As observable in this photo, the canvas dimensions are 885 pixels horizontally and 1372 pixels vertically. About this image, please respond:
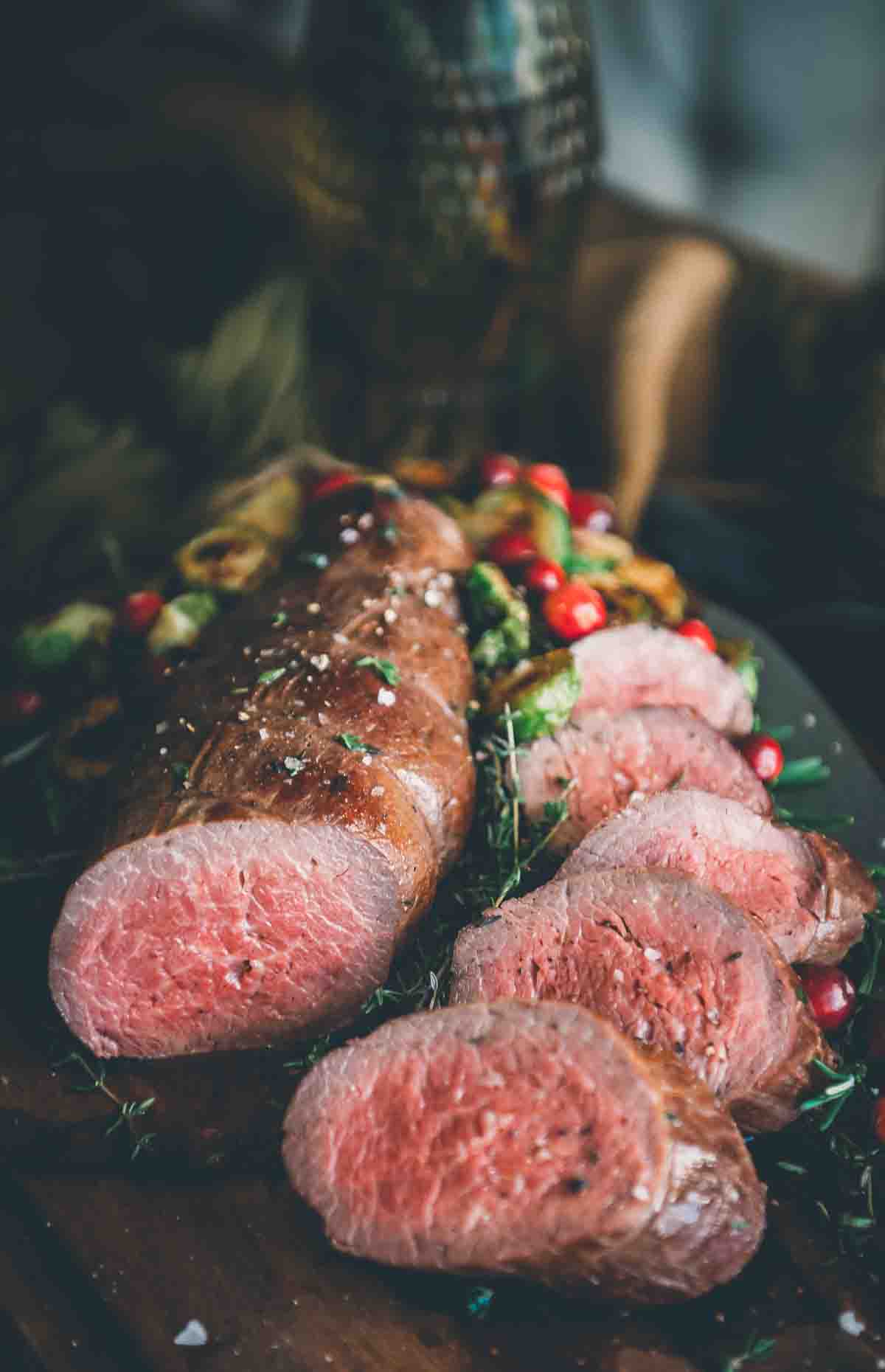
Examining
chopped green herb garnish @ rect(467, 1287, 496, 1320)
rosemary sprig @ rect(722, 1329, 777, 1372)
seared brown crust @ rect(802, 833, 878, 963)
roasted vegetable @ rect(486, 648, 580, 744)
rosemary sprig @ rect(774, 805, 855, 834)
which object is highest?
roasted vegetable @ rect(486, 648, 580, 744)

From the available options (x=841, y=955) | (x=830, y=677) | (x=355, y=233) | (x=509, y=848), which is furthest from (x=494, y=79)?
(x=841, y=955)

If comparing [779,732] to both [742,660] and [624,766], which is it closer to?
[742,660]

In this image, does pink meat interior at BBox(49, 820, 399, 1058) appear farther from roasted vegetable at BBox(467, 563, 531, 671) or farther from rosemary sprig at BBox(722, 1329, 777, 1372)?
rosemary sprig at BBox(722, 1329, 777, 1372)

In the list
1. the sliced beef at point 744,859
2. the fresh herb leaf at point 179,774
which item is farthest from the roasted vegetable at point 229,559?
the sliced beef at point 744,859

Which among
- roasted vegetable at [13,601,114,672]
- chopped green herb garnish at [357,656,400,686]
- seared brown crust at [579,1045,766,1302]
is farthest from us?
roasted vegetable at [13,601,114,672]

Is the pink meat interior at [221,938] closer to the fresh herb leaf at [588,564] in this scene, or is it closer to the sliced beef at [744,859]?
the sliced beef at [744,859]

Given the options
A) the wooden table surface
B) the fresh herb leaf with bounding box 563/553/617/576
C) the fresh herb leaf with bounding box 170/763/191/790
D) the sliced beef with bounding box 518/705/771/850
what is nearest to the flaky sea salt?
the wooden table surface
